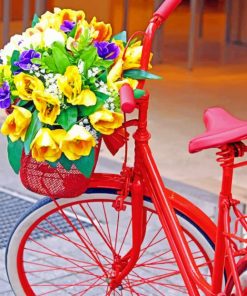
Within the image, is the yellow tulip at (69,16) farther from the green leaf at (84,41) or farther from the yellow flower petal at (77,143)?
the yellow flower petal at (77,143)

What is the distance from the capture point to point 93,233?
4566 mm

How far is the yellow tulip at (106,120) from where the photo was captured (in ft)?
8.94

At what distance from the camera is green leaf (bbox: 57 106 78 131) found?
272 cm

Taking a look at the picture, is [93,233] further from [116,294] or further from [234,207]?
[234,207]

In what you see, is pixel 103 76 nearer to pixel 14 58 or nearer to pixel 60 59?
pixel 60 59

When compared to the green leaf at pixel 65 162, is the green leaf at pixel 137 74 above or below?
above

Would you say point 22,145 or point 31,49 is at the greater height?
point 31,49

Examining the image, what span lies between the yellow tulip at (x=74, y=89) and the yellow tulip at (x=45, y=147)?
0.38 feet

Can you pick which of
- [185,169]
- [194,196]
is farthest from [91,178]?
[185,169]

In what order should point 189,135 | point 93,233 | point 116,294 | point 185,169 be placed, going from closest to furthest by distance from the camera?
point 116,294
point 93,233
point 185,169
point 189,135

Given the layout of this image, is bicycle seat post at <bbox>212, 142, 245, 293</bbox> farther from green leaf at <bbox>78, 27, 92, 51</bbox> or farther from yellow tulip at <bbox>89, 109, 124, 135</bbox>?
green leaf at <bbox>78, 27, 92, 51</bbox>

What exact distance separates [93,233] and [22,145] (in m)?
1.78

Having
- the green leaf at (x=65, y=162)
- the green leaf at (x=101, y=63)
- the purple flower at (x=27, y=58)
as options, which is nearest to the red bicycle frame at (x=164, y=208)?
the green leaf at (x=101, y=63)

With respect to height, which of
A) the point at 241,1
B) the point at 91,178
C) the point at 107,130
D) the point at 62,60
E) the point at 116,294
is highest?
the point at 62,60
